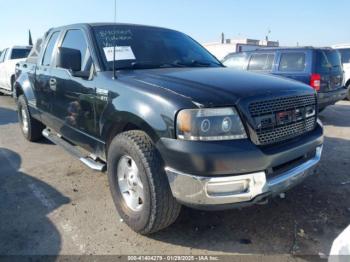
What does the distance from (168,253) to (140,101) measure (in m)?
1.26

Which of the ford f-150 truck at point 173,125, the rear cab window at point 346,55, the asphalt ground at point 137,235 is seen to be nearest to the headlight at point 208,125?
the ford f-150 truck at point 173,125

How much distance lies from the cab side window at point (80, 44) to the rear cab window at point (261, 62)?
5.70m

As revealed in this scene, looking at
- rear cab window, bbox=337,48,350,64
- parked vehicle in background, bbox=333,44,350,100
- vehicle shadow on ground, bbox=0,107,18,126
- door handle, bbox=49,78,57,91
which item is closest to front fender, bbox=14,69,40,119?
door handle, bbox=49,78,57,91

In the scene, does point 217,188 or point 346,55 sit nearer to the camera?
point 217,188

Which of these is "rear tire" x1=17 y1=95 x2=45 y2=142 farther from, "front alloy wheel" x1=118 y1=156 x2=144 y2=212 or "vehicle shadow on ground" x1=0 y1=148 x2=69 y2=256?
"front alloy wheel" x1=118 y1=156 x2=144 y2=212

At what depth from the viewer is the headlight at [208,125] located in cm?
246

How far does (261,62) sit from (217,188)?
700 cm

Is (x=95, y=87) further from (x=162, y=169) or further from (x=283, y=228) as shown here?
(x=283, y=228)

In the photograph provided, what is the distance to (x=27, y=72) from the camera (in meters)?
5.49

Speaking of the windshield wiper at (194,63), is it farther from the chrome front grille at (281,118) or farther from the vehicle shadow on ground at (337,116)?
the vehicle shadow on ground at (337,116)

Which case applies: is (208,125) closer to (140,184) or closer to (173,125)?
(173,125)

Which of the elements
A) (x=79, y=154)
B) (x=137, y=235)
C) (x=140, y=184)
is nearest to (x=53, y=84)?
(x=79, y=154)

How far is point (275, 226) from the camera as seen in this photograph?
3.16 m

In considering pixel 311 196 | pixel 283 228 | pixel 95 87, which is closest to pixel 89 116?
pixel 95 87
